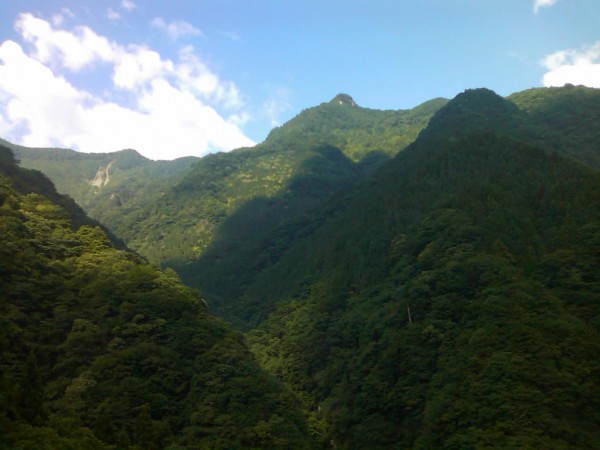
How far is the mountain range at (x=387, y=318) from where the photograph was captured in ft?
142

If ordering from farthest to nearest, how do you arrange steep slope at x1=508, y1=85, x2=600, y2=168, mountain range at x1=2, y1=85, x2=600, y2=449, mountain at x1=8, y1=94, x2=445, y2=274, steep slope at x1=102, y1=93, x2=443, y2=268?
1. mountain at x1=8, y1=94, x2=445, y2=274
2. steep slope at x1=102, y1=93, x2=443, y2=268
3. steep slope at x1=508, y1=85, x2=600, y2=168
4. mountain range at x1=2, y1=85, x2=600, y2=449

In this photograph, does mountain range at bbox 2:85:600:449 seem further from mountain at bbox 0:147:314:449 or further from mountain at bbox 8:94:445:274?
mountain at bbox 8:94:445:274

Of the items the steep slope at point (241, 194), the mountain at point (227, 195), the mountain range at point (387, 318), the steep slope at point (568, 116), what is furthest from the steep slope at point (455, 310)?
the mountain at point (227, 195)

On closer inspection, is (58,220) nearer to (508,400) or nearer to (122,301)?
(122,301)

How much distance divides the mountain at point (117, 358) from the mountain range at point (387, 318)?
0.18m

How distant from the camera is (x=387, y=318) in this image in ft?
212

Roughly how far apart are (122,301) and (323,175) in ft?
390

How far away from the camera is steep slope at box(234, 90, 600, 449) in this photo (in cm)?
4372

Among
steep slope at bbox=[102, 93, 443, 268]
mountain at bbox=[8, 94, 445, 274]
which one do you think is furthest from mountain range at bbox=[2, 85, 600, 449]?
mountain at bbox=[8, 94, 445, 274]

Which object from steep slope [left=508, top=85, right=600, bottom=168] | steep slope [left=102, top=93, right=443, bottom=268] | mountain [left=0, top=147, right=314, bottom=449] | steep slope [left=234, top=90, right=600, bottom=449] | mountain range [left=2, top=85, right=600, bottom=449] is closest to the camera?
mountain [left=0, top=147, right=314, bottom=449]

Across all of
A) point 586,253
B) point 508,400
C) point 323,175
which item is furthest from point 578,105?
point 508,400

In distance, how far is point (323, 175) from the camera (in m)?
168

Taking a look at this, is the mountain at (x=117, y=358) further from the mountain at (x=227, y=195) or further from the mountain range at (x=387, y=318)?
the mountain at (x=227, y=195)

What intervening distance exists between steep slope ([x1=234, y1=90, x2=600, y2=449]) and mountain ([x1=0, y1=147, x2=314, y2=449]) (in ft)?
38.1
